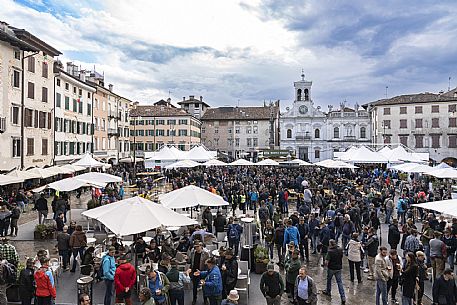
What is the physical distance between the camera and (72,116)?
40.4m

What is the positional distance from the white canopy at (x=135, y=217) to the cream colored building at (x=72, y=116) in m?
29.1

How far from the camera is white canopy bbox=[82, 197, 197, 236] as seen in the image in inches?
344

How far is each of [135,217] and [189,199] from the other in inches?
167

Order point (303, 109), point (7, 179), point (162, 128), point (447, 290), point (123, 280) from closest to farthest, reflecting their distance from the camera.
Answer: point (447, 290) < point (123, 280) < point (7, 179) < point (162, 128) < point (303, 109)

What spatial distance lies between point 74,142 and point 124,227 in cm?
3501

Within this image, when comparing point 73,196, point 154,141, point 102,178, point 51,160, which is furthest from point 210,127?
point 102,178

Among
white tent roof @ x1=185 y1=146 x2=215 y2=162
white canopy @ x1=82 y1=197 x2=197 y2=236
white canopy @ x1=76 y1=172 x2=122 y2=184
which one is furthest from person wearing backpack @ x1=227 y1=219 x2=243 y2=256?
white tent roof @ x1=185 y1=146 x2=215 y2=162

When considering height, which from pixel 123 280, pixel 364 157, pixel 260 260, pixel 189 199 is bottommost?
pixel 260 260

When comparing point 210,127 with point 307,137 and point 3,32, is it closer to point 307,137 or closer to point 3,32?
point 307,137

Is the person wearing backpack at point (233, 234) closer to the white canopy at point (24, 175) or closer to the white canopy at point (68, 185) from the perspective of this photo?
the white canopy at point (68, 185)

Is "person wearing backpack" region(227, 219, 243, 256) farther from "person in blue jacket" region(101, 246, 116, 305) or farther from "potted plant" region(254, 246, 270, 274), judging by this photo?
"person in blue jacket" region(101, 246, 116, 305)

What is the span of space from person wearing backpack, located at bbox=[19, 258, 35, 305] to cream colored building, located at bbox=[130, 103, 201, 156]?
202 feet

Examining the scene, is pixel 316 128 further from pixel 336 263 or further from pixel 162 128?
pixel 336 263

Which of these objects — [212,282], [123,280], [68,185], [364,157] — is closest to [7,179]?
[68,185]
